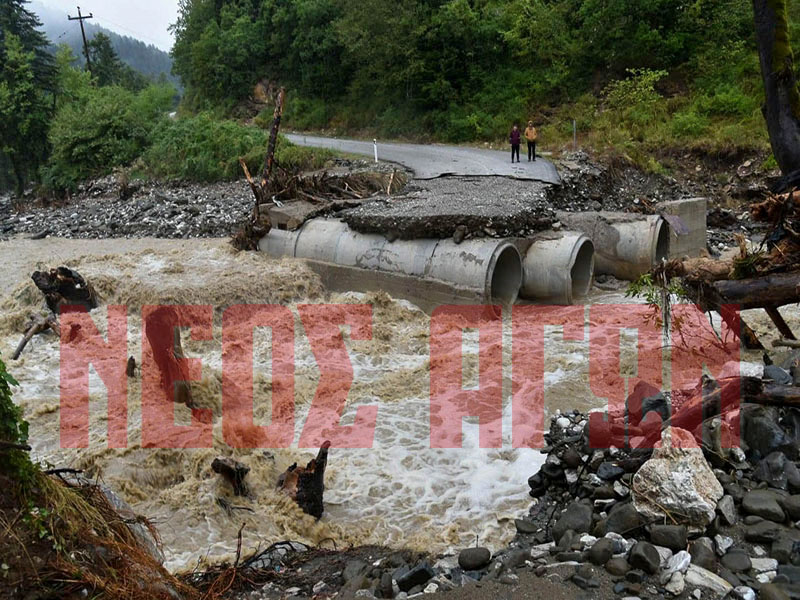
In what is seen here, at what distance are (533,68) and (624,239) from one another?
17.5 meters

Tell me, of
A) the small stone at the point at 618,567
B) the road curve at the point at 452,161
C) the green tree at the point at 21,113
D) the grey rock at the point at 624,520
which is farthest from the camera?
the green tree at the point at 21,113

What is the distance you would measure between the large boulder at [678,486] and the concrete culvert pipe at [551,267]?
7.65m

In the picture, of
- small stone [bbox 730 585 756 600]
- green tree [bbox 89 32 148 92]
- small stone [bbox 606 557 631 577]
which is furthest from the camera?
green tree [bbox 89 32 148 92]

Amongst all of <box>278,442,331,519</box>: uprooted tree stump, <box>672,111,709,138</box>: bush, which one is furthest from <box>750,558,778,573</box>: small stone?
<box>672,111,709,138</box>: bush

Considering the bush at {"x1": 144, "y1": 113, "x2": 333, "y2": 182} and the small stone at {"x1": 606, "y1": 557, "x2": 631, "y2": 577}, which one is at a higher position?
the bush at {"x1": 144, "y1": 113, "x2": 333, "y2": 182}

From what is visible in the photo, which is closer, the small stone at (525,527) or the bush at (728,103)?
the small stone at (525,527)

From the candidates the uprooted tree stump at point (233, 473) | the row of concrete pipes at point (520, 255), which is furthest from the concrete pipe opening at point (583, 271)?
the uprooted tree stump at point (233, 473)

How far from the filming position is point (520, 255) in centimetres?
1289

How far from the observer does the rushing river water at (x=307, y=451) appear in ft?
20.8

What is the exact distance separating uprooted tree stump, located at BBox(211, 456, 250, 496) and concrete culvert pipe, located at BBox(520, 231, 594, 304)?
7.57m

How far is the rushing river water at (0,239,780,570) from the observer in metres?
6.34

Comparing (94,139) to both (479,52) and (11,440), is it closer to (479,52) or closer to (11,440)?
(479,52)

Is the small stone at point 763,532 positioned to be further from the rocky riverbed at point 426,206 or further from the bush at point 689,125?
the bush at point 689,125

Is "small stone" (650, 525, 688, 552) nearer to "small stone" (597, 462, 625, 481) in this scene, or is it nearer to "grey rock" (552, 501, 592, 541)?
"grey rock" (552, 501, 592, 541)
